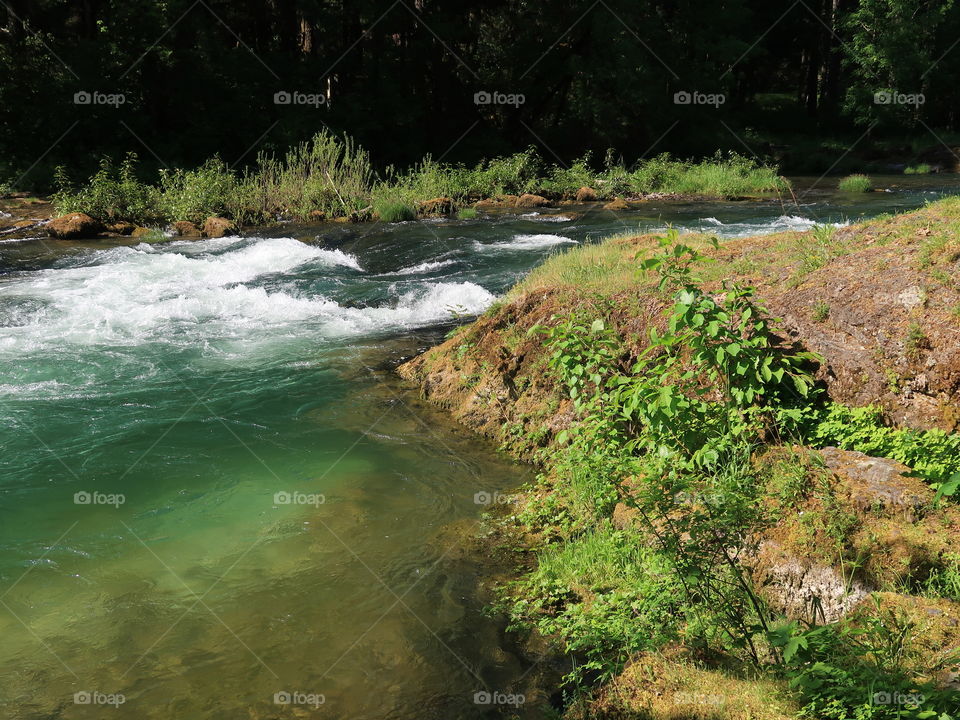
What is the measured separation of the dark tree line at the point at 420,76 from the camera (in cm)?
2641

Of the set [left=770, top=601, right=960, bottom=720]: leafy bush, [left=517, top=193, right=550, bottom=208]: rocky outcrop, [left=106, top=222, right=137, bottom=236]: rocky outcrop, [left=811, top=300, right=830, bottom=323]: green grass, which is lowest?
[left=106, top=222, right=137, bottom=236]: rocky outcrop

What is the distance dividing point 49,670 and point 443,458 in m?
3.50

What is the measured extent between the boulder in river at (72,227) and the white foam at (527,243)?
30.7 feet

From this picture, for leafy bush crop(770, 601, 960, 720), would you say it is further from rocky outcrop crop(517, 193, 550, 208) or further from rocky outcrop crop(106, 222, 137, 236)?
rocky outcrop crop(517, 193, 550, 208)

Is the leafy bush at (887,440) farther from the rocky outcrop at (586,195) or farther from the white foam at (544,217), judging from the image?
the rocky outcrop at (586,195)

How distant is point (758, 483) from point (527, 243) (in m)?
12.7

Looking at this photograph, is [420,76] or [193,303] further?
[420,76]

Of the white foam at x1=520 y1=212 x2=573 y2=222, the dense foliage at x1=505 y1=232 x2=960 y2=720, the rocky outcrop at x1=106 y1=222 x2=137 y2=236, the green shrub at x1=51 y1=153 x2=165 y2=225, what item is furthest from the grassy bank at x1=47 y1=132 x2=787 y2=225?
the dense foliage at x1=505 y1=232 x2=960 y2=720

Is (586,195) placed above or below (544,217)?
above

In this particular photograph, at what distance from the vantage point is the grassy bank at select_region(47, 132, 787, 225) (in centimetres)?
2031

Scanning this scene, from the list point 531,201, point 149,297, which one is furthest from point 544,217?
point 149,297

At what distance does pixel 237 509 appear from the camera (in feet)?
20.3

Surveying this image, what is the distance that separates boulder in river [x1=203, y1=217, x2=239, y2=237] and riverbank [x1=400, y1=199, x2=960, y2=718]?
13494mm

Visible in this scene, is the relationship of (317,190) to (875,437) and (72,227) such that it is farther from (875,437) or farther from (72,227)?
(875,437)
